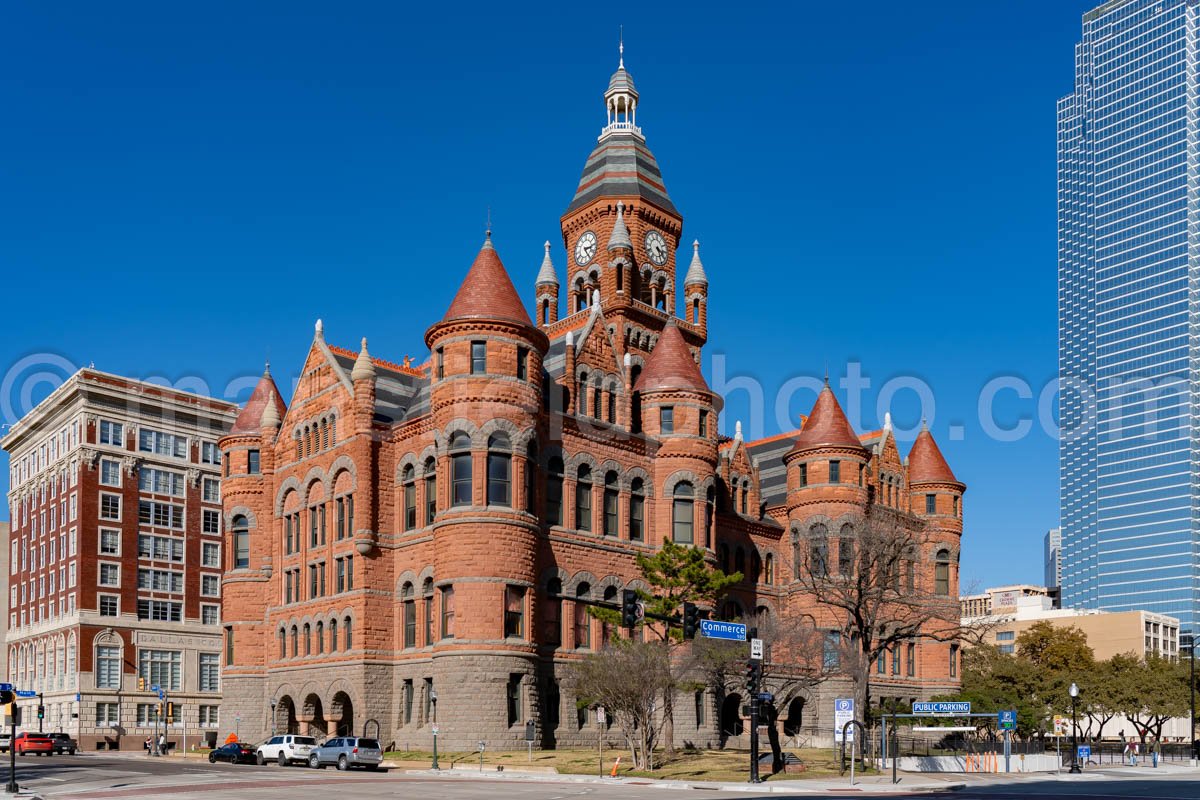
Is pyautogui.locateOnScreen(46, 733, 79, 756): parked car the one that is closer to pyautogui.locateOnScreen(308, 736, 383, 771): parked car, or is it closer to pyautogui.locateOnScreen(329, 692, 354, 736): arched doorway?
pyautogui.locateOnScreen(329, 692, 354, 736): arched doorway

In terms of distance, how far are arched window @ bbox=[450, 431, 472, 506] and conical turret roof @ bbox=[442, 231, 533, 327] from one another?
565cm

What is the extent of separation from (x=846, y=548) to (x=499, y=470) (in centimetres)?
2253

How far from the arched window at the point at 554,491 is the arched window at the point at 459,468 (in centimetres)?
486

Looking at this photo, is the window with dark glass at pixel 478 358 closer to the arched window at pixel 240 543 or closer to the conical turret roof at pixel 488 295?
the conical turret roof at pixel 488 295

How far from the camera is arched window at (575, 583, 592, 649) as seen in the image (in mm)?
61500

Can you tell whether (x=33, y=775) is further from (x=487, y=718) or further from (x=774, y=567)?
(x=774, y=567)

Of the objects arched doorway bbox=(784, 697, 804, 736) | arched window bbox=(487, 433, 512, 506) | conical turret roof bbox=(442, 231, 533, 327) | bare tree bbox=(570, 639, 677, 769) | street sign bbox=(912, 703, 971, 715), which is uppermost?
conical turret roof bbox=(442, 231, 533, 327)

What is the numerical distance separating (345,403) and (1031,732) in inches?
2013

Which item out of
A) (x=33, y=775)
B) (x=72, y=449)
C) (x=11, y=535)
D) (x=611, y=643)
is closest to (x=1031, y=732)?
(x=611, y=643)

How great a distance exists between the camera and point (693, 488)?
6631 centimetres

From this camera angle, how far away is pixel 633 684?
47719mm

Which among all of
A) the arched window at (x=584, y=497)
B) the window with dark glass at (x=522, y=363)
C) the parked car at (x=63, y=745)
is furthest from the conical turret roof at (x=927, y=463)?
the parked car at (x=63, y=745)

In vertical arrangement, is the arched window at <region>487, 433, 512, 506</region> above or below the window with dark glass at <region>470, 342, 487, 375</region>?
below

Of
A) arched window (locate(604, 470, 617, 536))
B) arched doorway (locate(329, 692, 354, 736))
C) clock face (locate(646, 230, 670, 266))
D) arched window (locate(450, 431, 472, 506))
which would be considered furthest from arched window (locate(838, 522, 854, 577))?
arched doorway (locate(329, 692, 354, 736))
